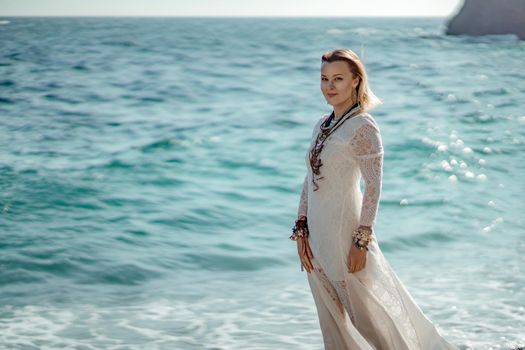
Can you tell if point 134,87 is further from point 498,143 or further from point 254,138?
point 498,143

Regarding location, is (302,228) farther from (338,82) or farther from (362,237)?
(338,82)

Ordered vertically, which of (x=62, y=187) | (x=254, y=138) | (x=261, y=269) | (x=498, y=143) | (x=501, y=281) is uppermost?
(x=254, y=138)

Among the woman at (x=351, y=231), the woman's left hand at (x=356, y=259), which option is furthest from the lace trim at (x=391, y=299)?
the woman's left hand at (x=356, y=259)

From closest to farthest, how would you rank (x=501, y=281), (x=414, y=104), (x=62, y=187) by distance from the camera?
(x=501, y=281) < (x=62, y=187) < (x=414, y=104)

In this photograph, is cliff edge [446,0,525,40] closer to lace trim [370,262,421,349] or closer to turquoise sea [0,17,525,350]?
turquoise sea [0,17,525,350]

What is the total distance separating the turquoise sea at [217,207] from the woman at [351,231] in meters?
2.19

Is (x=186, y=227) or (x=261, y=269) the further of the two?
(x=186, y=227)

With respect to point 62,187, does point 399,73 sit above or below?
above

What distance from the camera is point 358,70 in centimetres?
321

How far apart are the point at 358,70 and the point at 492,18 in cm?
5200

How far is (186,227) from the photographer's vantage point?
10.2 metres

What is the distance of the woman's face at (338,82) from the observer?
10.5ft

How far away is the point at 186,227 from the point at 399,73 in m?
18.4

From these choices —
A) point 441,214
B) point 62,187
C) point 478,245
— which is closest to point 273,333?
point 478,245
